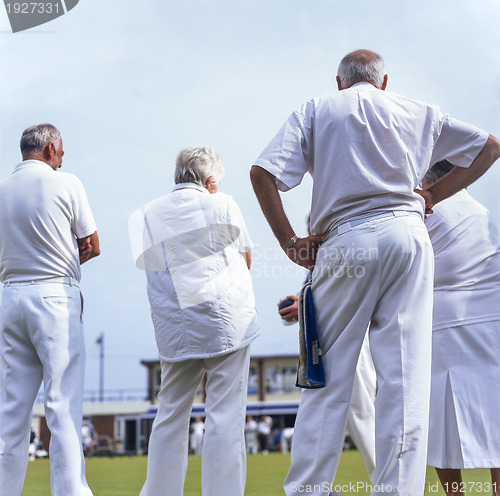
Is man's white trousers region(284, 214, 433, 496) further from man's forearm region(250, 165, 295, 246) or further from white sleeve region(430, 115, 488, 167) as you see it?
white sleeve region(430, 115, 488, 167)

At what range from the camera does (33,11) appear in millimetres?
5027

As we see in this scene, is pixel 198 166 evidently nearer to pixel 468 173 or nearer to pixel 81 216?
pixel 81 216

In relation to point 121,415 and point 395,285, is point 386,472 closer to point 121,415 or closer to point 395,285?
point 395,285

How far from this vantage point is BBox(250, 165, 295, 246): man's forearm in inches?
122

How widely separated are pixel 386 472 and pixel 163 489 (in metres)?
1.46

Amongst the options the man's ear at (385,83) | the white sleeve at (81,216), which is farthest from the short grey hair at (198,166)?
the man's ear at (385,83)

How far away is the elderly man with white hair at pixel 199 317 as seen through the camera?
12.4 ft

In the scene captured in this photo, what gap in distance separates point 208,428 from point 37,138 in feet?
6.60

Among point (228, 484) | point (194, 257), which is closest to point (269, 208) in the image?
point (194, 257)

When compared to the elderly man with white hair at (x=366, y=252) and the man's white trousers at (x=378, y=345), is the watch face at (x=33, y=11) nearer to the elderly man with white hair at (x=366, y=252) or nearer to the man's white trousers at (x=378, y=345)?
the elderly man with white hair at (x=366, y=252)

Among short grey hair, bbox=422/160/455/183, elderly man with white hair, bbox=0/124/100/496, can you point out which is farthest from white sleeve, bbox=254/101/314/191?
elderly man with white hair, bbox=0/124/100/496

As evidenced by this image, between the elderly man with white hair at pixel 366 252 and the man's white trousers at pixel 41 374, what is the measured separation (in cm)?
140

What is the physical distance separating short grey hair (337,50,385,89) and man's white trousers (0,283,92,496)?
1.91 metres

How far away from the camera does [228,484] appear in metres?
3.64
